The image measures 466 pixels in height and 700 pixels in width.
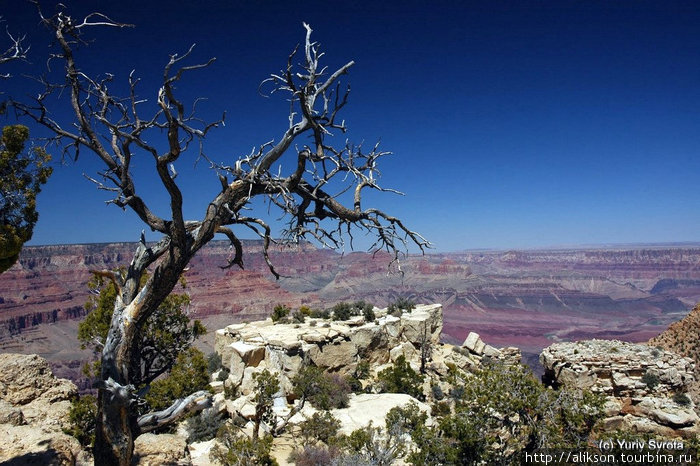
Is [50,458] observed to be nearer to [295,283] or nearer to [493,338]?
[493,338]

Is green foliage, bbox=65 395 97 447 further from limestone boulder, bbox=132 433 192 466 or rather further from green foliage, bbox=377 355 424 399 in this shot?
green foliage, bbox=377 355 424 399

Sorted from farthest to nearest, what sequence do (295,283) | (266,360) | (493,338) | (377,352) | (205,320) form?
(295,283), (493,338), (205,320), (377,352), (266,360)

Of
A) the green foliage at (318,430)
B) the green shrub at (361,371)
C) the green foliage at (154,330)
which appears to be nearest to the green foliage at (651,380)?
the green shrub at (361,371)

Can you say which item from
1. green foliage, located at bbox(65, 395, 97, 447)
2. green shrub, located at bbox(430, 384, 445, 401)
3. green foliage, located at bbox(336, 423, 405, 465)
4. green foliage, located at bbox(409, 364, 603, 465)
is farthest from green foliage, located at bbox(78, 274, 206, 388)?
green shrub, located at bbox(430, 384, 445, 401)

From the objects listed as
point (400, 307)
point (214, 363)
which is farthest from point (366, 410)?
point (400, 307)

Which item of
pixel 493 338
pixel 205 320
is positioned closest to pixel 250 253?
pixel 205 320

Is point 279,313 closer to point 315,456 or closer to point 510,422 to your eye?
point 315,456
